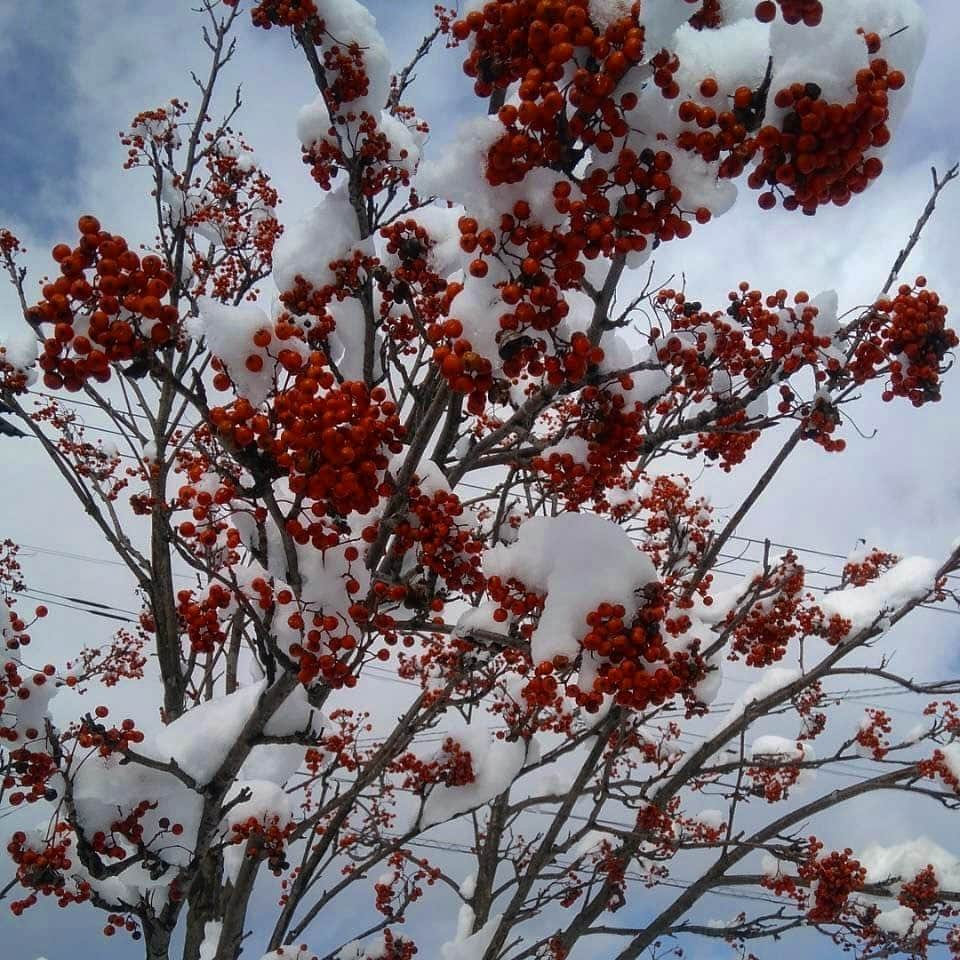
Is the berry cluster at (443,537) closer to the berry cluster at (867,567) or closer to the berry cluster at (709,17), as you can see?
the berry cluster at (709,17)

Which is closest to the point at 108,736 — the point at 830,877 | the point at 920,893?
the point at 830,877

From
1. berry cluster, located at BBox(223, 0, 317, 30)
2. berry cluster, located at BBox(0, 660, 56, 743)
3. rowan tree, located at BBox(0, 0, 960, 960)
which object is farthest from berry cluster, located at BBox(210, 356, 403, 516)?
berry cluster, located at BBox(0, 660, 56, 743)

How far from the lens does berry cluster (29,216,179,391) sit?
6.05ft

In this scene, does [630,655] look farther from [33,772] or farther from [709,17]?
[33,772]

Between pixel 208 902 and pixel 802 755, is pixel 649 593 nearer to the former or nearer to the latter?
pixel 208 902

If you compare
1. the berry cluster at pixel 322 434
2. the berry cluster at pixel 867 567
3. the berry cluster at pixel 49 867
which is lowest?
the berry cluster at pixel 49 867

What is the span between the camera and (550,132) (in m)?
2.02

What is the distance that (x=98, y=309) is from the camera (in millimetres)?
1879

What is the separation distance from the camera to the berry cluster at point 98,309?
1.84 m

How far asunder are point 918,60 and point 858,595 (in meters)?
4.67

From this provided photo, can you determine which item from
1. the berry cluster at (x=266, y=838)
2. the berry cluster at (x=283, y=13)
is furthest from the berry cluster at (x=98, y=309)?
the berry cluster at (x=266, y=838)

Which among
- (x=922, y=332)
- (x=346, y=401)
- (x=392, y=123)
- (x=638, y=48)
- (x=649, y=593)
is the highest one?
(x=392, y=123)

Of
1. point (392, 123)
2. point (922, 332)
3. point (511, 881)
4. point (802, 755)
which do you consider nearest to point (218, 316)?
point (392, 123)

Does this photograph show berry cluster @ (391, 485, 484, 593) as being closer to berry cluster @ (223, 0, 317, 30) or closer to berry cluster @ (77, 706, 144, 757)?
berry cluster @ (77, 706, 144, 757)
